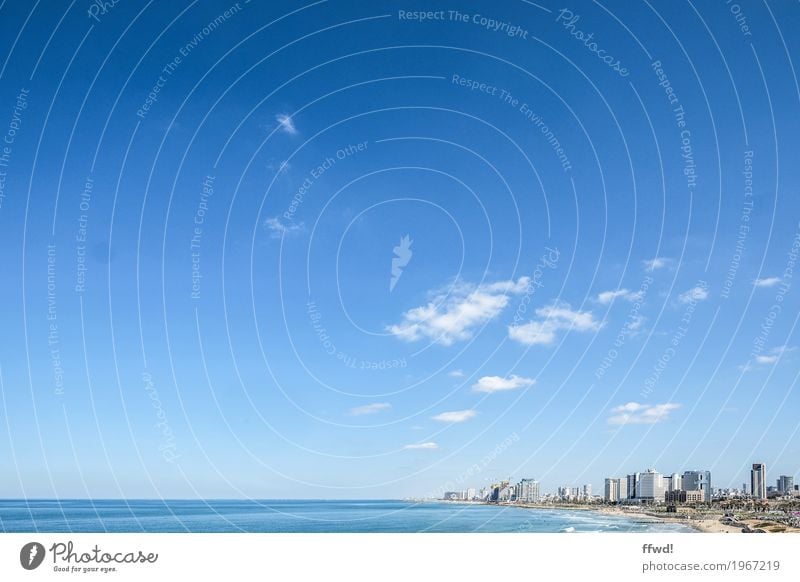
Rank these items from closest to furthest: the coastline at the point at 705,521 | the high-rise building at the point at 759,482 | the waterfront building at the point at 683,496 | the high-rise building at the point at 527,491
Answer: the coastline at the point at 705,521
the high-rise building at the point at 759,482
the waterfront building at the point at 683,496
the high-rise building at the point at 527,491

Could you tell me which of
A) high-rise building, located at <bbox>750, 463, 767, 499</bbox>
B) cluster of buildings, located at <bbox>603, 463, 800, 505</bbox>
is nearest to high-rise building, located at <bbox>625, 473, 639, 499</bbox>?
cluster of buildings, located at <bbox>603, 463, 800, 505</bbox>

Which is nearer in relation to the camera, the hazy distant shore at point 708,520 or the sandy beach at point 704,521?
the sandy beach at point 704,521

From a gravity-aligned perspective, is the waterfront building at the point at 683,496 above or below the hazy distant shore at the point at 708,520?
above

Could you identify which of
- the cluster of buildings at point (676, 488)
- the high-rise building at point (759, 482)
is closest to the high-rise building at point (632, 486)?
the cluster of buildings at point (676, 488)

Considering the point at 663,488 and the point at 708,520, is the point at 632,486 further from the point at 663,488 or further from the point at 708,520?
the point at 708,520

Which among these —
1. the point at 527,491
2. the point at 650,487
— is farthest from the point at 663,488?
the point at 527,491

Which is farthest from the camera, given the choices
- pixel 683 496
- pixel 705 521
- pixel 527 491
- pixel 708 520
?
pixel 527 491

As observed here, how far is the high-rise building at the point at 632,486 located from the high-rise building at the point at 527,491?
10518mm

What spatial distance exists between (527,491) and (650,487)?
51.5ft

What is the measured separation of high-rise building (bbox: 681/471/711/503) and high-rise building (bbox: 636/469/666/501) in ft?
6.10

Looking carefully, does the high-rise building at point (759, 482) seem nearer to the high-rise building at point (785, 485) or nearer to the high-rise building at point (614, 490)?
A: the high-rise building at point (785, 485)

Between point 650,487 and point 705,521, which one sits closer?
point 705,521

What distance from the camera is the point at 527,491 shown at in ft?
192

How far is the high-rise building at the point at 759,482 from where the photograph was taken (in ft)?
103
